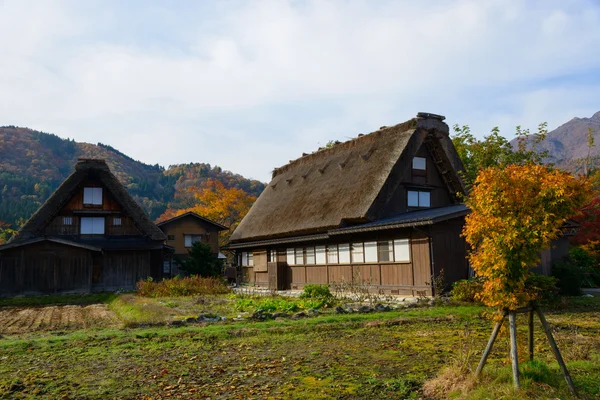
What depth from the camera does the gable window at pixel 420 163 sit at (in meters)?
24.7

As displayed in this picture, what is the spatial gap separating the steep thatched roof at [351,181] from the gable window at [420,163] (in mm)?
825

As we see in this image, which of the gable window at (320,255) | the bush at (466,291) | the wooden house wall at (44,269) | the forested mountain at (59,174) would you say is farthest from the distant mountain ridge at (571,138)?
the bush at (466,291)

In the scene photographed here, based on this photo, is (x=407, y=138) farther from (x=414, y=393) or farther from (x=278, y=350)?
(x=414, y=393)

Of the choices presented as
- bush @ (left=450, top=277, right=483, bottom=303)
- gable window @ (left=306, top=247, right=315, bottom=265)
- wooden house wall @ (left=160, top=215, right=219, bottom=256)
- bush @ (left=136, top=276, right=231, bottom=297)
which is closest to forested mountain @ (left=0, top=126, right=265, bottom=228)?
wooden house wall @ (left=160, top=215, right=219, bottom=256)

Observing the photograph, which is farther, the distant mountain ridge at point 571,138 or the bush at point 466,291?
the distant mountain ridge at point 571,138

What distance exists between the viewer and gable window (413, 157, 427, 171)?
24.7 metres

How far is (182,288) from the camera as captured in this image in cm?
→ 2338

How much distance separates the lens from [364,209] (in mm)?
21750

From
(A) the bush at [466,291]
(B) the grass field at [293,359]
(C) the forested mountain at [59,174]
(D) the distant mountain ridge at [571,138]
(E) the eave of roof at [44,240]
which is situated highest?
(D) the distant mountain ridge at [571,138]

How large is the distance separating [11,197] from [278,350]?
9151 cm

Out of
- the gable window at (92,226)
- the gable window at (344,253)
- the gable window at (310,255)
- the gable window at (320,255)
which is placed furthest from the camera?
the gable window at (92,226)

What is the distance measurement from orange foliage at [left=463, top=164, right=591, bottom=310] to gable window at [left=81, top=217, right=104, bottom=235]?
3120cm

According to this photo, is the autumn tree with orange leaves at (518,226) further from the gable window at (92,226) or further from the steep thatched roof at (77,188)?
the gable window at (92,226)

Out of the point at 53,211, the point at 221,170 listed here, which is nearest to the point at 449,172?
the point at 53,211
